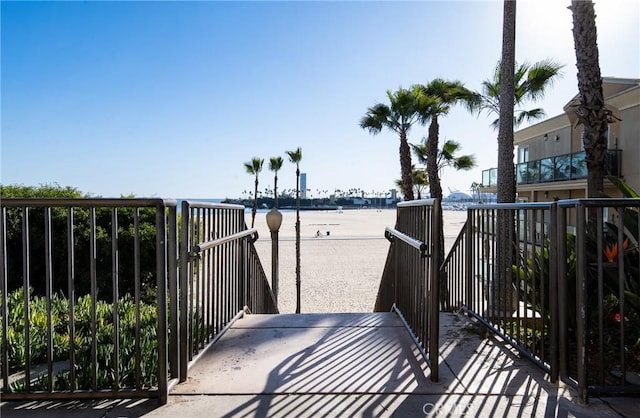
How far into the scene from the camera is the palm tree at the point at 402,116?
1688 cm

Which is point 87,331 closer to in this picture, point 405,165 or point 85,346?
point 85,346

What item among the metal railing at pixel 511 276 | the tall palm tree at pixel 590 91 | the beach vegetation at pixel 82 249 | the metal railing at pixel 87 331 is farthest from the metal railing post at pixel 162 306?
the tall palm tree at pixel 590 91

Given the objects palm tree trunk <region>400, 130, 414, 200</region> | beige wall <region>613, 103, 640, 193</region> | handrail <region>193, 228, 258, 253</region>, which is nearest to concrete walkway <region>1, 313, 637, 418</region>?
handrail <region>193, 228, 258, 253</region>

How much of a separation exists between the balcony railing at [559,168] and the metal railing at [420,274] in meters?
14.1

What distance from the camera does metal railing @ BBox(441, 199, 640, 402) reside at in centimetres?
277

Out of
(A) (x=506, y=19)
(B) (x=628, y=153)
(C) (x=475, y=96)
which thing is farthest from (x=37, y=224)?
(B) (x=628, y=153)

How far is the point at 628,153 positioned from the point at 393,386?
18168 mm

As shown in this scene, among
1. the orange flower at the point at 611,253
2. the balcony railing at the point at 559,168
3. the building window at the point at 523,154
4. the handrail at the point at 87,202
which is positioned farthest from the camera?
the building window at the point at 523,154

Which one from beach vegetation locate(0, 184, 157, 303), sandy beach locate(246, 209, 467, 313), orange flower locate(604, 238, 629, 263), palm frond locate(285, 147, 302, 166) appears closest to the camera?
orange flower locate(604, 238, 629, 263)

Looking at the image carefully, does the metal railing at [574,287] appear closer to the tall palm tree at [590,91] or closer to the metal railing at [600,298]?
the metal railing at [600,298]

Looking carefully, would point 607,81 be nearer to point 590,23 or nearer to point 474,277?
point 590,23

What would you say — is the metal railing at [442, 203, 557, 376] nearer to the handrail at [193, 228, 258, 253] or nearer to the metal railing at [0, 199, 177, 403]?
the handrail at [193, 228, 258, 253]

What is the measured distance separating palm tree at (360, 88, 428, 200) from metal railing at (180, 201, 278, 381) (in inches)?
485

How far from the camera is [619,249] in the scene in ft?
9.08
